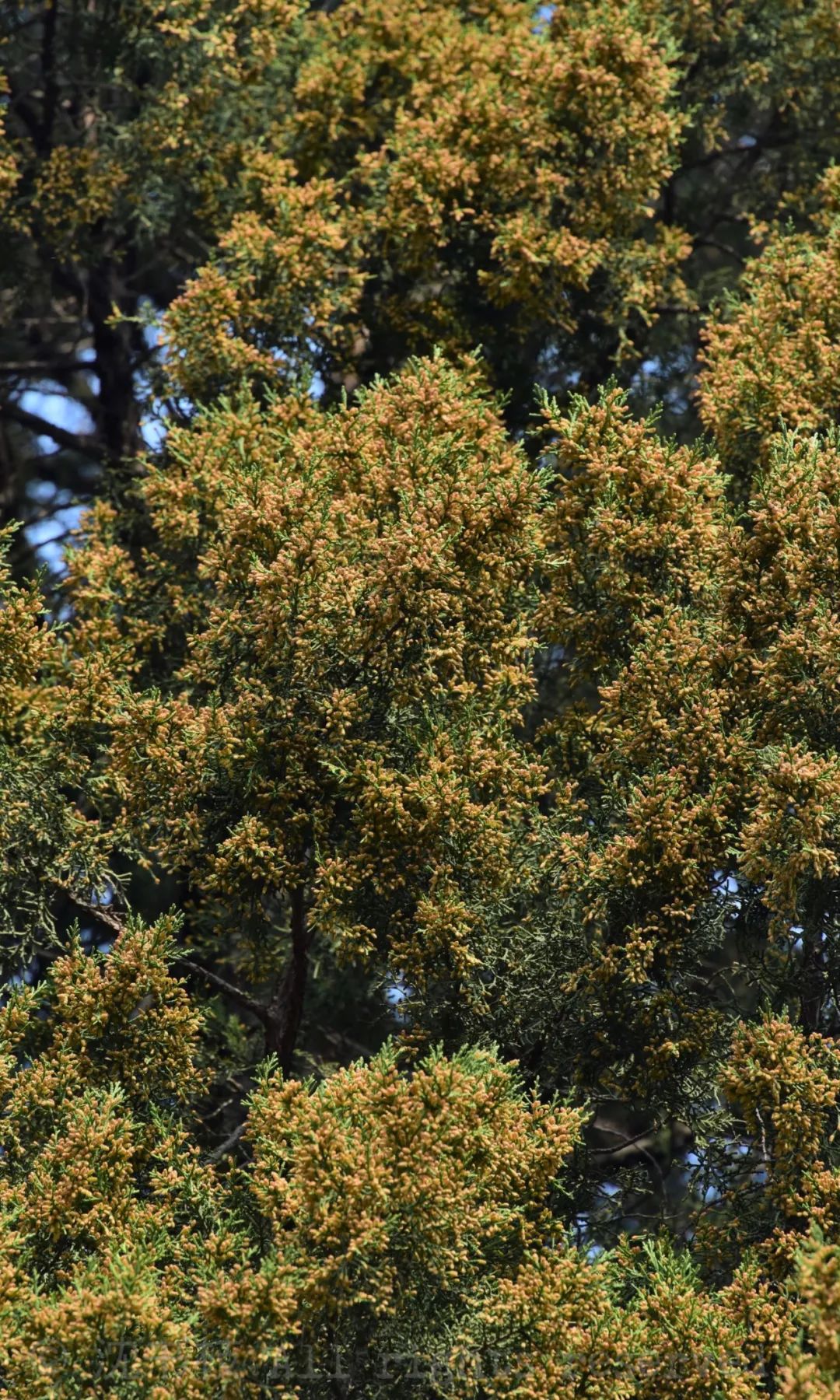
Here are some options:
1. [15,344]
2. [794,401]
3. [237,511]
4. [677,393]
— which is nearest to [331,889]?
[237,511]

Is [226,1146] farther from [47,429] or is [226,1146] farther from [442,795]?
[47,429]

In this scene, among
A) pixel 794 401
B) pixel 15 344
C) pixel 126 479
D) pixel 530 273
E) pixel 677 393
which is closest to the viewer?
pixel 794 401

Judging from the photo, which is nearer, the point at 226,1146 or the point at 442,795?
the point at 442,795

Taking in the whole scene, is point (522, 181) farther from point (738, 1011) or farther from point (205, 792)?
point (738, 1011)

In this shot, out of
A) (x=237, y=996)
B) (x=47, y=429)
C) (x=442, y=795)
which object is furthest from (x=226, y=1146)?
(x=47, y=429)

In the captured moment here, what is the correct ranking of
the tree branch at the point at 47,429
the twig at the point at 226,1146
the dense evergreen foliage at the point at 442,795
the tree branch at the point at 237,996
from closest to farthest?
the dense evergreen foliage at the point at 442,795 → the twig at the point at 226,1146 → the tree branch at the point at 237,996 → the tree branch at the point at 47,429

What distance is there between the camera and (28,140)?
17969 millimetres

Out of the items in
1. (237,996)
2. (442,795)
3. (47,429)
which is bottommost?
(237,996)

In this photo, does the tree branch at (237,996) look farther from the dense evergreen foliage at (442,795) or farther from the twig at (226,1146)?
the twig at (226,1146)

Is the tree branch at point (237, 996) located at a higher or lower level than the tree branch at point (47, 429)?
lower

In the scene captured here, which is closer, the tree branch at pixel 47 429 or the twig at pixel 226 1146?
the twig at pixel 226 1146

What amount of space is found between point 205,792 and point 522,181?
20.9 feet

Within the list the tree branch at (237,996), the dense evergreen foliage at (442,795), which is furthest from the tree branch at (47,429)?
the tree branch at (237,996)

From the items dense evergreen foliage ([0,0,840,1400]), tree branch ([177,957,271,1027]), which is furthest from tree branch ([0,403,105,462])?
tree branch ([177,957,271,1027])
